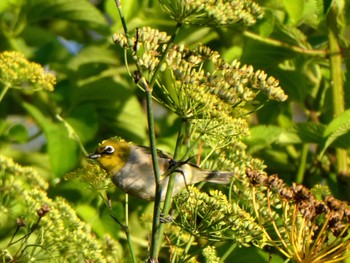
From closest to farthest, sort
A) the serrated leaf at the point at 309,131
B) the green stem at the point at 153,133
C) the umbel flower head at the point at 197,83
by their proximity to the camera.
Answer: the green stem at the point at 153,133, the umbel flower head at the point at 197,83, the serrated leaf at the point at 309,131

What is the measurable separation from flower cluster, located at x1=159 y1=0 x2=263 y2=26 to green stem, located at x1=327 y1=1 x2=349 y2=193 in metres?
1.15

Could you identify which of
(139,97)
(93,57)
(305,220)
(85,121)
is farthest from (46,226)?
(139,97)

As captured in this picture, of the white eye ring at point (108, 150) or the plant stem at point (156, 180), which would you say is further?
the white eye ring at point (108, 150)

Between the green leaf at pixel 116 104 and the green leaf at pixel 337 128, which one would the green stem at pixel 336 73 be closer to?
the green leaf at pixel 337 128

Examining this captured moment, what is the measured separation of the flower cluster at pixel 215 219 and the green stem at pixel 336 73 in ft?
3.14

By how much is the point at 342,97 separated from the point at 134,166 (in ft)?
3.22

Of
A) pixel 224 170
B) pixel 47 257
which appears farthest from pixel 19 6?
pixel 224 170

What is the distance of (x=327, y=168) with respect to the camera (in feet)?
10.3

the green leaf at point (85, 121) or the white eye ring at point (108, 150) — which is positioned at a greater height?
the white eye ring at point (108, 150)

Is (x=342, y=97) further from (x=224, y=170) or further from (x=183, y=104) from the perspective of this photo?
(x=183, y=104)

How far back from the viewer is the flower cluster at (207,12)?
1644mm

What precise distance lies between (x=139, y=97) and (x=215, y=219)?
6.13ft

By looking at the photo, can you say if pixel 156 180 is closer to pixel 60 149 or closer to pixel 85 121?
pixel 60 149

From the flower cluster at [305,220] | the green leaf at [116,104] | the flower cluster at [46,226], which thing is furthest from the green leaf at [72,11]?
the flower cluster at [305,220]
